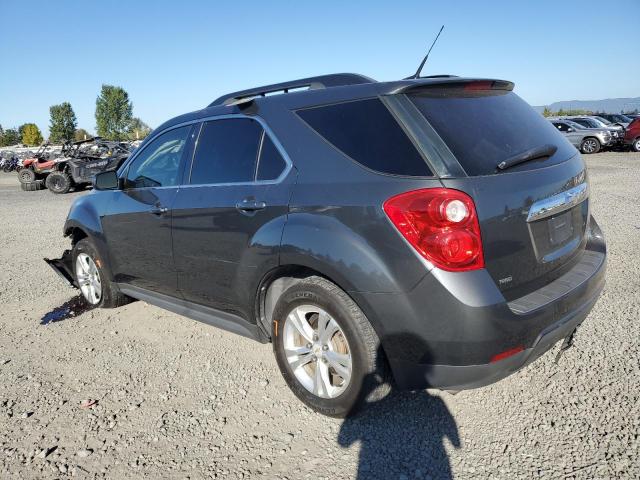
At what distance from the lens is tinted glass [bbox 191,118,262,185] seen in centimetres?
304

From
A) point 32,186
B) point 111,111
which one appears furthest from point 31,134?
point 32,186

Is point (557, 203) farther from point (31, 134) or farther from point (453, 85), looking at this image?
point (31, 134)

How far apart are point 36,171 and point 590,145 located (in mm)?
24276

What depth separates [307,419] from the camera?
2.74 m

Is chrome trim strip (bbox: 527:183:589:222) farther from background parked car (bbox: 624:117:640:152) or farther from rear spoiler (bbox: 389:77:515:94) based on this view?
background parked car (bbox: 624:117:640:152)

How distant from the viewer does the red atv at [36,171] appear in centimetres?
1900

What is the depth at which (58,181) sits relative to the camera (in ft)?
56.5

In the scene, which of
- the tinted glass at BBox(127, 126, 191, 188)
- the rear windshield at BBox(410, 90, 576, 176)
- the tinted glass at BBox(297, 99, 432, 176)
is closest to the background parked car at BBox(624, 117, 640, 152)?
the rear windshield at BBox(410, 90, 576, 176)

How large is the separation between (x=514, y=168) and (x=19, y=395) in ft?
10.7

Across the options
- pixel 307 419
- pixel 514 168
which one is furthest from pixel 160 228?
pixel 514 168

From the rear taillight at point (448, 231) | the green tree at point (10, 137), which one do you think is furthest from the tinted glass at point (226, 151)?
the green tree at point (10, 137)

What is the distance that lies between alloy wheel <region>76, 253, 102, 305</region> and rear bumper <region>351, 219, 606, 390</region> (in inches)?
127

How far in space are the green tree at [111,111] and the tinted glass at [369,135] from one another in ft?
372

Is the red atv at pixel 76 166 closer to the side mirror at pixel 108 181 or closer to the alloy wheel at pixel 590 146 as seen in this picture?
the side mirror at pixel 108 181
